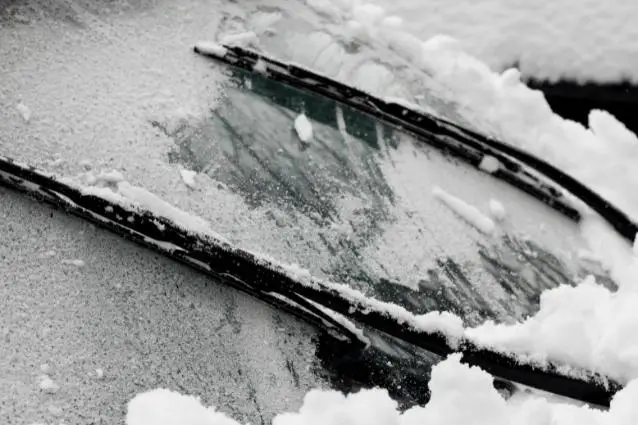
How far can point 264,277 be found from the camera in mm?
1622

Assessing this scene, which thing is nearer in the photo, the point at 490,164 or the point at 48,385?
the point at 48,385

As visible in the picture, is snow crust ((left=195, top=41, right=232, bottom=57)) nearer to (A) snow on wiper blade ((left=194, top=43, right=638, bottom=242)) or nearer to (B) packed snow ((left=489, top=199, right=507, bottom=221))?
(A) snow on wiper blade ((left=194, top=43, right=638, bottom=242))

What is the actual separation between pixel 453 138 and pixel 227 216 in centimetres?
93

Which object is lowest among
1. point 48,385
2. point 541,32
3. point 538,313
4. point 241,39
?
point 48,385

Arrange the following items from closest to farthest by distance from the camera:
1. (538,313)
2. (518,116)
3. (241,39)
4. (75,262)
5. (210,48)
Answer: (75,262) → (538,313) → (210,48) → (241,39) → (518,116)

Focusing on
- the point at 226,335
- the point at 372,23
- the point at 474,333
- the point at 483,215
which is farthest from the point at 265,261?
the point at 372,23

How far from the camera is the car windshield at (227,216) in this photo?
1.50 metres

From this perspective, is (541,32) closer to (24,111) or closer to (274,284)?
(274,284)

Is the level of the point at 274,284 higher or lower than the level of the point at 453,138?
lower

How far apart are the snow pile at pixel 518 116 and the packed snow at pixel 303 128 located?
1.67ft

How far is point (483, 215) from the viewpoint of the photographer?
2.18m

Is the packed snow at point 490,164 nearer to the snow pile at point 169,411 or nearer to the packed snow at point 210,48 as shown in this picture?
the packed snow at point 210,48

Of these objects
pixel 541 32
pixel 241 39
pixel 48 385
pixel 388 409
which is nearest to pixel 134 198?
pixel 48 385

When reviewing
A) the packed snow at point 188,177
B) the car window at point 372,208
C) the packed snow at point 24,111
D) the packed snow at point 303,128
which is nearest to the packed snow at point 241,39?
the car window at point 372,208
